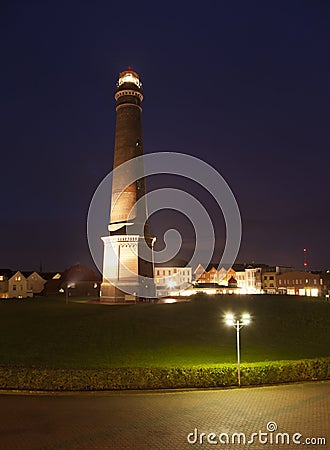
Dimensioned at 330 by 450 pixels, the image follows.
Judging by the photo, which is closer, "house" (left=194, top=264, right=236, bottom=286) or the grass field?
the grass field

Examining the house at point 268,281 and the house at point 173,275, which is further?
the house at point 173,275

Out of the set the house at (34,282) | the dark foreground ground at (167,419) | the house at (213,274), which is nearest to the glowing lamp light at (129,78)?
the dark foreground ground at (167,419)

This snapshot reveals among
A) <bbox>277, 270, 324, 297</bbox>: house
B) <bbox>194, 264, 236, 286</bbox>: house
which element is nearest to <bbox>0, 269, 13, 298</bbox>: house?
<bbox>194, 264, 236, 286</bbox>: house

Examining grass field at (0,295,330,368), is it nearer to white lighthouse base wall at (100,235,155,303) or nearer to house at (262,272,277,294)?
white lighthouse base wall at (100,235,155,303)

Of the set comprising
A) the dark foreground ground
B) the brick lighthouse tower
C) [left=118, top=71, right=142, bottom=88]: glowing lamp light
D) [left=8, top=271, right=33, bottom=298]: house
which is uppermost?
[left=118, top=71, right=142, bottom=88]: glowing lamp light

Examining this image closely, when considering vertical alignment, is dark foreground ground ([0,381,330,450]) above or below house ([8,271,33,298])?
below

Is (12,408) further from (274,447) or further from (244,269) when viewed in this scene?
(244,269)

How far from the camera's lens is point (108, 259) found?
5400 centimetres

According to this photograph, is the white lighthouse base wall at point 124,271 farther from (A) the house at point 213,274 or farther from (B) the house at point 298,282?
(A) the house at point 213,274

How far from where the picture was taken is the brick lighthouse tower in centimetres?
5269

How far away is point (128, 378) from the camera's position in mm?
19469

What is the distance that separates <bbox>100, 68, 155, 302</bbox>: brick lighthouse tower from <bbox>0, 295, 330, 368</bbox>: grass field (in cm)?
734

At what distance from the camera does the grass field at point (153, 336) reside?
82.8ft

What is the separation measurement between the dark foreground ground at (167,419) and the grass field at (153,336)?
14.2 ft
